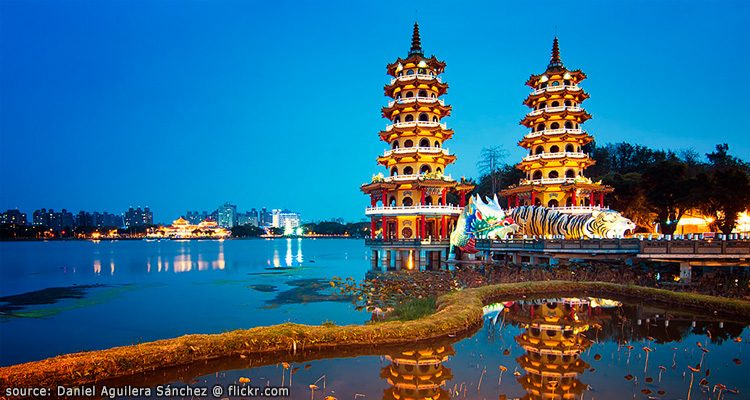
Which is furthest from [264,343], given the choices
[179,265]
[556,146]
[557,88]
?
[179,265]

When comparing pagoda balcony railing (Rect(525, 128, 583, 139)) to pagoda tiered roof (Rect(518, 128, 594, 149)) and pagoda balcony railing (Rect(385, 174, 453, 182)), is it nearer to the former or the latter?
pagoda tiered roof (Rect(518, 128, 594, 149))

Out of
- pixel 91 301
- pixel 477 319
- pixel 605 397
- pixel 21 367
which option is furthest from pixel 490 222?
pixel 21 367

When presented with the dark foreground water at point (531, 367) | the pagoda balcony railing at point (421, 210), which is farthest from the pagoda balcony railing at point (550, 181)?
the dark foreground water at point (531, 367)

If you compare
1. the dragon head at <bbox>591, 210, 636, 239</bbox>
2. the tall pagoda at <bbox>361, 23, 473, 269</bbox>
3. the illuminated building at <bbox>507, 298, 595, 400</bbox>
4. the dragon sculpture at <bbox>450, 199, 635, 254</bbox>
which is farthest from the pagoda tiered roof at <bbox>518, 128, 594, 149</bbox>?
the illuminated building at <bbox>507, 298, 595, 400</bbox>

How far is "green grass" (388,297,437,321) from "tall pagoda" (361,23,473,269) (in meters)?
19.2

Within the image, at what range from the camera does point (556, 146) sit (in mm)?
47844

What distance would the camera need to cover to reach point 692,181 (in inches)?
1531

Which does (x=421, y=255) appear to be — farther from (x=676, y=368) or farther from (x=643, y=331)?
(x=676, y=368)

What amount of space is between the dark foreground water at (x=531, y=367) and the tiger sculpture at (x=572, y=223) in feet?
44.7

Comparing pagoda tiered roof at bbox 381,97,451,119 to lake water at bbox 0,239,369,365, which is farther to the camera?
pagoda tiered roof at bbox 381,97,451,119

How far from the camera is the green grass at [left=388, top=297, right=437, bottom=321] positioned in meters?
18.3

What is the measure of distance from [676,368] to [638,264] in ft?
56.5

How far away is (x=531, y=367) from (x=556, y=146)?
130 feet

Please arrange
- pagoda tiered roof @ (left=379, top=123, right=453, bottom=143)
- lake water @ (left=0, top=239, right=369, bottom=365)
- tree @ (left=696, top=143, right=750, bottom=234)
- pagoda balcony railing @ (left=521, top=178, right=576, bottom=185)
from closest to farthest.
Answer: lake water @ (left=0, top=239, right=369, bottom=365), tree @ (left=696, top=143, right=750, bottom=234), pagoda tiered roof @ (left=379, top=123, right=453, bottom=143), pagoda balcony railing @ (left=521, top=178, right=576, bottom=185)
